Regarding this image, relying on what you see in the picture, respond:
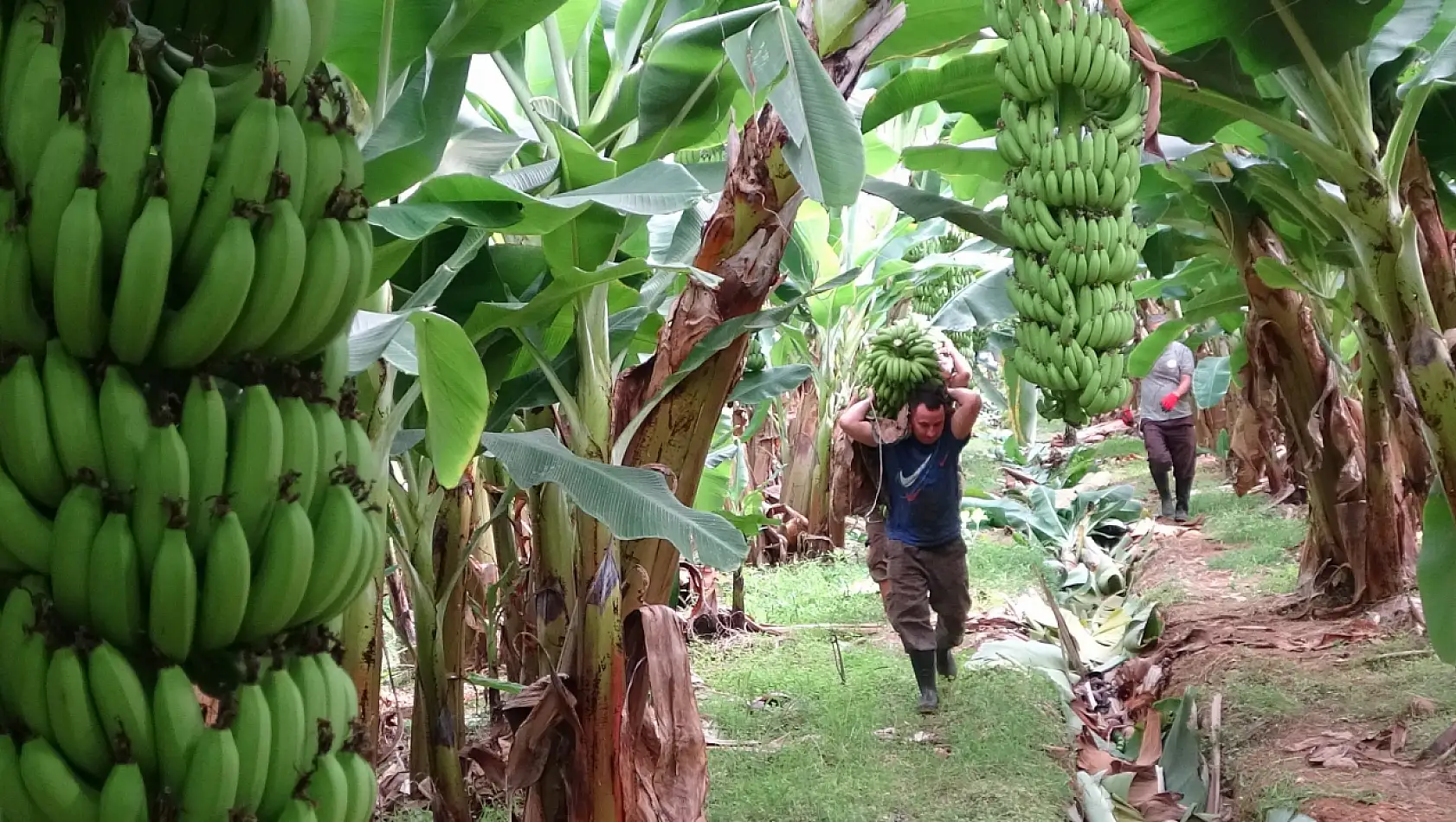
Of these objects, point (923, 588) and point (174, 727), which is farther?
point (923, 588)

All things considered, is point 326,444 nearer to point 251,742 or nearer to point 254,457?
point 254,457

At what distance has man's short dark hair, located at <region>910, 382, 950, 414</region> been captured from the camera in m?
3.56

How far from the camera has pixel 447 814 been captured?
96.7 inches

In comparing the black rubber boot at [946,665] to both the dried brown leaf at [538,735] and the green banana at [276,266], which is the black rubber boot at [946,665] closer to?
the dried brown leaf at [538,735]

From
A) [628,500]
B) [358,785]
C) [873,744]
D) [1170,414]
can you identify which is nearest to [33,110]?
[358,785]

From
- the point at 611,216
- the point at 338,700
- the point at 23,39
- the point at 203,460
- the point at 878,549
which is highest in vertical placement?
the point at 611,216

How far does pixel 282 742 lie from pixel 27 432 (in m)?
0.33

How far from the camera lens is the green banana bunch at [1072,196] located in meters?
1.71

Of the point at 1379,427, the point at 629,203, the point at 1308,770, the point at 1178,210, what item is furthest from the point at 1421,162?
the point at 629,203

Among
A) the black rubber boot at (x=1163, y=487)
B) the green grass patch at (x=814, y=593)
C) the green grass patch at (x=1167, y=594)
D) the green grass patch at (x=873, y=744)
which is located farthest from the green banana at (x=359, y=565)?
the black rubber boot at (x=1163, y=487)

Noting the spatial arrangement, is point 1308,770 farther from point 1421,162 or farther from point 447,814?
point 447,814

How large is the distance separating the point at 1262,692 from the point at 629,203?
3110 millimetres

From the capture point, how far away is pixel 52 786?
2.56 ft

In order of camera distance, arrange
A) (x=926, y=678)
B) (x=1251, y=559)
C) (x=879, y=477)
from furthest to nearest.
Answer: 1. (x=1251, y=559)
2. (x=879, y=477)
3. (x=926, y=678)
